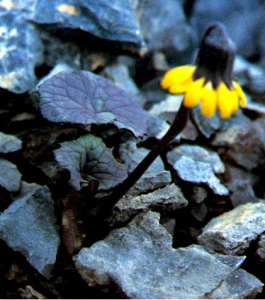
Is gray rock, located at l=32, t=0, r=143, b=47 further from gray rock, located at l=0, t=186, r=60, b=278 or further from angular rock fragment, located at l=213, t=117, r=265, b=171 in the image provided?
gray rock, located at l=0, t=186, r=60, b=278

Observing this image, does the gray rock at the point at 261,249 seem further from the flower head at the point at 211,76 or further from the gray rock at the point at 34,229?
the gray rock at the point at 34,229

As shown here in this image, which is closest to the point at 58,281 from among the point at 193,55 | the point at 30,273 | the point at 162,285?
the point at 30,273

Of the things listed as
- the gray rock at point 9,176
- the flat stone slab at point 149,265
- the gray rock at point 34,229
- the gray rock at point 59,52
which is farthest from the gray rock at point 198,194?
the gray rock at point 59,52

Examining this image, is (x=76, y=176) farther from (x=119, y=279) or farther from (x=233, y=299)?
(x=233, y=299)

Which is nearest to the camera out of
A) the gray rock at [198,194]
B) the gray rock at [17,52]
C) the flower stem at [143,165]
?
the flower stem at [143,165]

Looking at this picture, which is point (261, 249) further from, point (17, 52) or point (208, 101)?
point (17, 52)

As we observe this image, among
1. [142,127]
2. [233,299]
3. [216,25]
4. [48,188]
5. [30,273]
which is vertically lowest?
[30,273]
